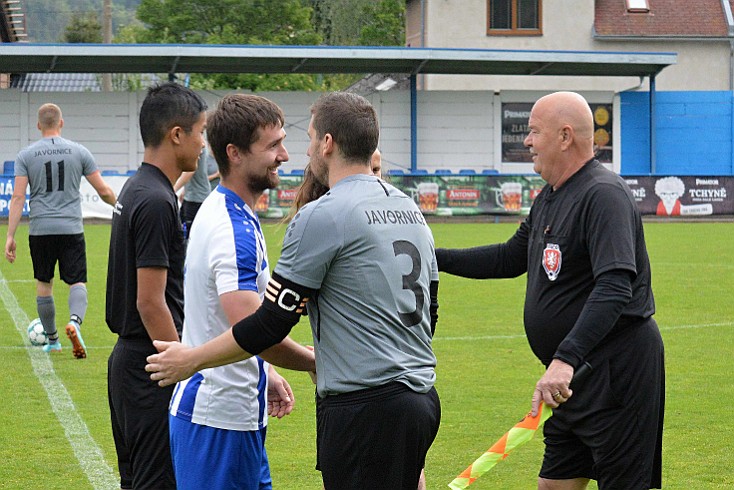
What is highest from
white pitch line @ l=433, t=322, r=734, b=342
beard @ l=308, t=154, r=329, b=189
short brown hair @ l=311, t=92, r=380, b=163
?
short brown hair @ l=311, t=92, r=380, b=163

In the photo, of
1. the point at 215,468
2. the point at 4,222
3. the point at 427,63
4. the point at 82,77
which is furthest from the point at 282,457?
the point at 82,77

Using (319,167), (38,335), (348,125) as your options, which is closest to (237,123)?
(319,167)

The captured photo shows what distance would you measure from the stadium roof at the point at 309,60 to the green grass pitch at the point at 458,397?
17329 millimetres

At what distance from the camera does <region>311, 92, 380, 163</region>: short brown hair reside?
3691 millimetres

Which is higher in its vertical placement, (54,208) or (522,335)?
(54,208)

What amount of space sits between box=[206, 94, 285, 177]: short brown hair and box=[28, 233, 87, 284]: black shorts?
6628 mm

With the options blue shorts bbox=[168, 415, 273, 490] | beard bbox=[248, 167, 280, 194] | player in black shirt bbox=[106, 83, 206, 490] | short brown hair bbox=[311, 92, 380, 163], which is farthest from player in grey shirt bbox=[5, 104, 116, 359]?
short brown hair bbox=[311, 92, 380, 163]

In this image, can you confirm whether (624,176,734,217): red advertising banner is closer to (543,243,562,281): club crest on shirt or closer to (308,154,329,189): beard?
(543,243,562,281): club crest on shirt

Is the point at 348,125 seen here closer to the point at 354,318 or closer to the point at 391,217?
the point at 391,217

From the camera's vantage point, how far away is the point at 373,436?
143 inches

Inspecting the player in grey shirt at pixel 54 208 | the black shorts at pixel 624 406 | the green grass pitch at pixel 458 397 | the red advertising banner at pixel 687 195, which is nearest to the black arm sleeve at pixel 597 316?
the black shorts at pixel 624 406

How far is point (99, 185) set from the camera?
975cm

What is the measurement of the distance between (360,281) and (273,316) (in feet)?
0.99

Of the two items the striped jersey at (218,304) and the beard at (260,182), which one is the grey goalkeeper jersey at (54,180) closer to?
the beard at (260,182)
